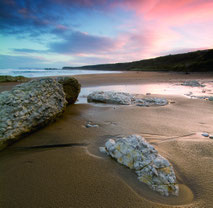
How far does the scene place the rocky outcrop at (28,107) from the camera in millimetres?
2105

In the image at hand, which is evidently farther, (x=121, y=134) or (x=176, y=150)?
(x=121, y=134)

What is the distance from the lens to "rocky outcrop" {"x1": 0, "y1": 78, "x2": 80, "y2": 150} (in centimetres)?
211

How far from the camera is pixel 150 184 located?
4.37ft

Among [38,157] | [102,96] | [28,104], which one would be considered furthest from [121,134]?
[102,96]

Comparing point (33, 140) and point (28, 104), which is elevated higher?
point (28, 104)

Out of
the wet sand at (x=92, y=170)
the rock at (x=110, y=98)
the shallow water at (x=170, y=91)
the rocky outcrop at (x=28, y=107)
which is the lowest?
the shallow water at (x=170, y=91)

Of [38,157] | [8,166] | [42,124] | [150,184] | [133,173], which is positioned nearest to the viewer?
[150,184]

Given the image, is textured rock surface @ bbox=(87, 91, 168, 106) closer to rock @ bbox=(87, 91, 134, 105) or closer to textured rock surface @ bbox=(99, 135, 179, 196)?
rock @ bbox=(87, 91, 134, 105)

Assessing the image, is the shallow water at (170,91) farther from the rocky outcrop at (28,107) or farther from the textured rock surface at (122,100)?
the rocky outcrop at (28,107)

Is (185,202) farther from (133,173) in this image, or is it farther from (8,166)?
(8,166)

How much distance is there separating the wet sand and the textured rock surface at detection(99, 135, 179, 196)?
2.7 inches

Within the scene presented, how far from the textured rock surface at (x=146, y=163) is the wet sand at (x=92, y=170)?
7cm

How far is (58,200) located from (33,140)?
52.5 inches

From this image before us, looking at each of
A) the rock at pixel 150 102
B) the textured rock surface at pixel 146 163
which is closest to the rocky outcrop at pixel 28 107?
the textured rock surface at pixel 146 163
